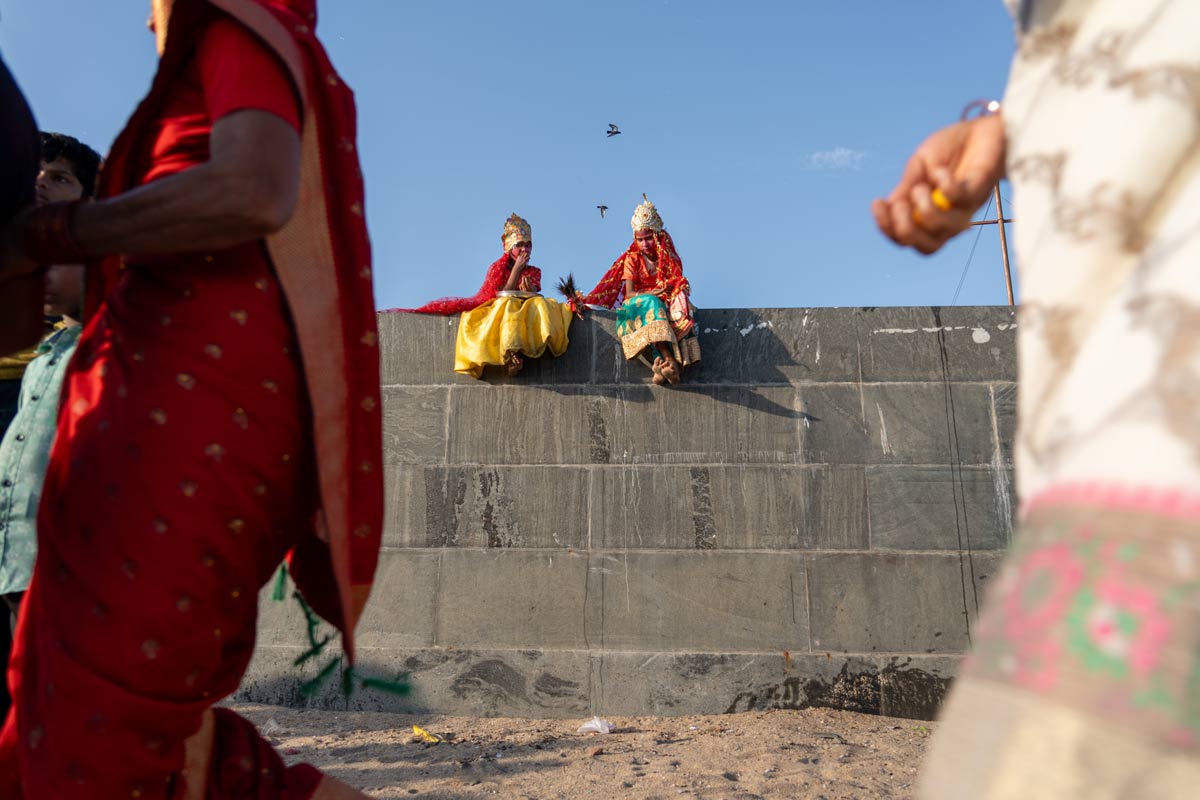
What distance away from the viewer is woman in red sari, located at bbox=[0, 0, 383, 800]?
1314 mm

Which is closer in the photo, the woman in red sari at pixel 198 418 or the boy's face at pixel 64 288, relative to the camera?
the woman in red sari at pixel 198 418

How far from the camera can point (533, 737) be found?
5062 mm

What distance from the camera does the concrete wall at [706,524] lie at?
5492 mm

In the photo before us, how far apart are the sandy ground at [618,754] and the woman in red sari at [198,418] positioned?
2644mm

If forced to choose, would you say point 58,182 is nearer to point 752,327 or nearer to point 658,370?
point 658,370

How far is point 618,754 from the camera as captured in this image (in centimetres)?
462

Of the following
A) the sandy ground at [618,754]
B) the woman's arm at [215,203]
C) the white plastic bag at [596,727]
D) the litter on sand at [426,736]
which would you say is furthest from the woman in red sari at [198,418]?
the white plastic bag at [596,727]

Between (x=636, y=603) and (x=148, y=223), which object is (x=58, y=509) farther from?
(x=636, y=603)

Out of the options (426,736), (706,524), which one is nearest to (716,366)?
(706,524)

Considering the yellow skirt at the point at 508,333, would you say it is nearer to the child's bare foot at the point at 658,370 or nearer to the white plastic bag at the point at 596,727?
the child's bare foot at the point at 658,370

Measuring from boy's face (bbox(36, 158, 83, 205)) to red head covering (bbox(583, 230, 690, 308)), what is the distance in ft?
12.2

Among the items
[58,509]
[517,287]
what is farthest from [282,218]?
[517,287]

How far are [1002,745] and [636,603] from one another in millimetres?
4997

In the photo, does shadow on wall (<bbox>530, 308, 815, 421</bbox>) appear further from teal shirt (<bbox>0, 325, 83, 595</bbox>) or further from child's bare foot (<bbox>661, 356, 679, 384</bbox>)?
teal shirt (<bbox>0, 325, 83, 595</bbox>)
